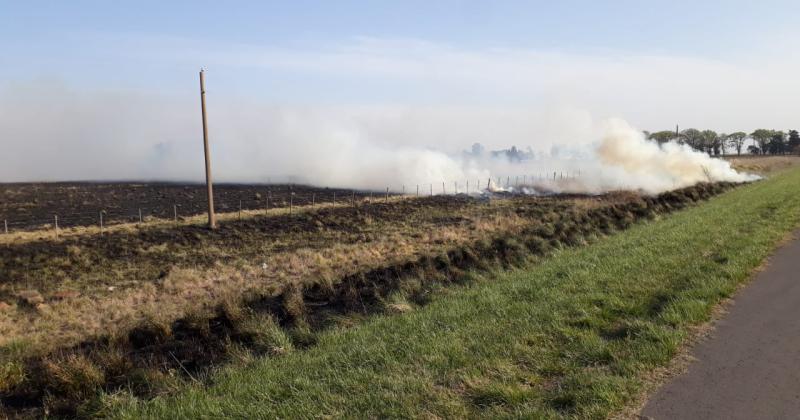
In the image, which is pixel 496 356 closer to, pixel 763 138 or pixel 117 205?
pixel 117 205

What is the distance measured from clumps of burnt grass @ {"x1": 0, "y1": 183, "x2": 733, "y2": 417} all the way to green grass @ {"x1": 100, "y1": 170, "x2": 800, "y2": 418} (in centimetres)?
59

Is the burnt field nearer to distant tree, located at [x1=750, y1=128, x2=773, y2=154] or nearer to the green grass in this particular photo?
the green grass

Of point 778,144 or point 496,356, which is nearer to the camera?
point 496,356

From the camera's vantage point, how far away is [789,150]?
132 meters

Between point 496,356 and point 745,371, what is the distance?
242cm

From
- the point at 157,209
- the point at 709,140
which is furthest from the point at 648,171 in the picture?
the point at 709,140

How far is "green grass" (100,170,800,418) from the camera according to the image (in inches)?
183

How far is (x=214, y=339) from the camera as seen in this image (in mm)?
8016

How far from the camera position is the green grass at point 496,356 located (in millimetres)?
4641

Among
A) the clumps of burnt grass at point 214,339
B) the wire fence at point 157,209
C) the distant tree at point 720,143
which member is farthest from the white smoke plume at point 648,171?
the distant tree at point 720,143

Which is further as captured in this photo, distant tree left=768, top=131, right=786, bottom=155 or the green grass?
distant tree left=768, top=131, right=786, bottom=155

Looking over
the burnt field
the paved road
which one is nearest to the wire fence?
the burnt field

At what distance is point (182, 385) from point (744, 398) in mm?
5802

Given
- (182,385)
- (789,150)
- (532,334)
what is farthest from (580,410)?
(789,150)
